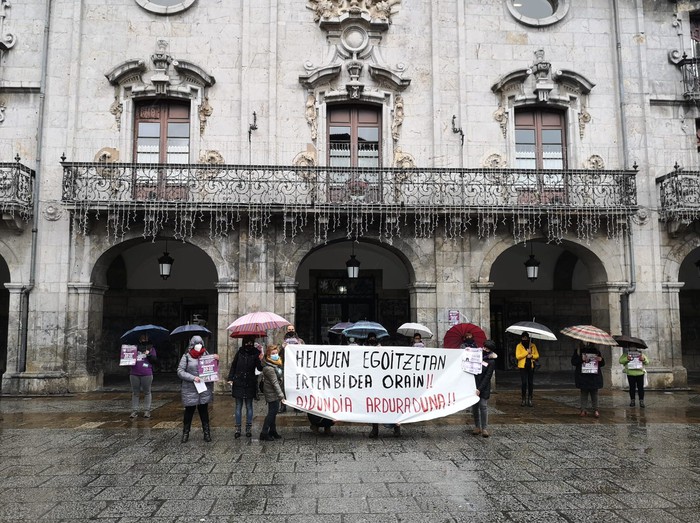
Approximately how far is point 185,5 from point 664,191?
14.7 metres

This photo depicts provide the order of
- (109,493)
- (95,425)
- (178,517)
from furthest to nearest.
Result: (95,425), (109,493), (178,517)

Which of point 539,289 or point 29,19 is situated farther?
point 539,289

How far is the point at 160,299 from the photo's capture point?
20.4 meters

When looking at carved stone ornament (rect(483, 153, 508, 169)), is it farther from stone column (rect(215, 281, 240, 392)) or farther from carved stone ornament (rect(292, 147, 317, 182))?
stone column (rect(215, 281, 240, 392))

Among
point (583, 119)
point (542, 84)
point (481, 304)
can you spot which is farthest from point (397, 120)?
point (481, 304)

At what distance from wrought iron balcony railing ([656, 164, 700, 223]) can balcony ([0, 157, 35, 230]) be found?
17.5 meters

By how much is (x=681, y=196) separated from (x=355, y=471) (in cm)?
1344

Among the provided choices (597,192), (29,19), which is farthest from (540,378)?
(29,19)

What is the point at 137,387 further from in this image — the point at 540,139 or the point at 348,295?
the point at 540,139

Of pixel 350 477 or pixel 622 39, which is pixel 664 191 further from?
pixel 350 477

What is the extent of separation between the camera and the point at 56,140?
52.2ft

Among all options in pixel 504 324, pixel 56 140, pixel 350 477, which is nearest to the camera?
pixel 350 477

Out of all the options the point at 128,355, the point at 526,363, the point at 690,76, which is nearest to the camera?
the point at 128,355

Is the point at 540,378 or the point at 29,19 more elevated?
the point at 29,19
